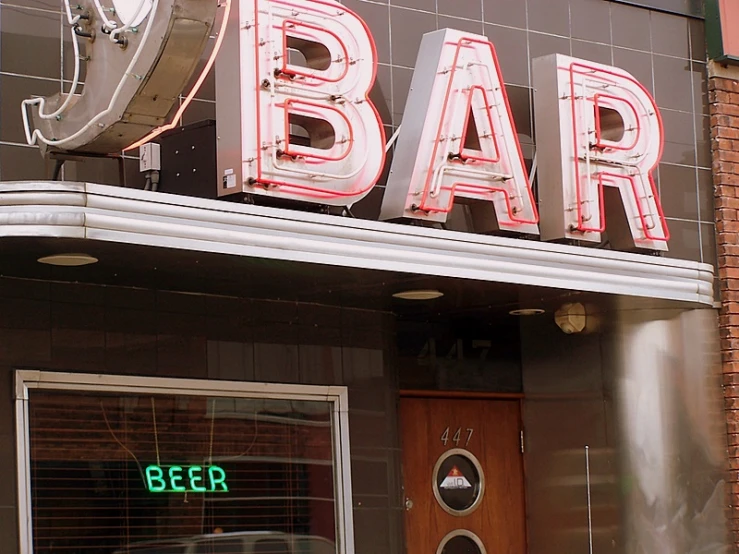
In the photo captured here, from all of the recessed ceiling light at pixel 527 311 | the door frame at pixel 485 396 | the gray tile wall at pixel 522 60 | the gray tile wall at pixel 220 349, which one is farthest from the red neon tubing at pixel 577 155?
the door frame at pixel 485 396

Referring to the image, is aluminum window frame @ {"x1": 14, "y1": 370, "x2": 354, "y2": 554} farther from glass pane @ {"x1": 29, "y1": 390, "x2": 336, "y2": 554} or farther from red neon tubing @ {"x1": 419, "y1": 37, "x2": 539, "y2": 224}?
red neon tubing @ {"x1": 419, "y1": 37, "x2": 539, "y2": 224}

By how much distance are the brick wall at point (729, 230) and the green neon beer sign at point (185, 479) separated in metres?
3.61

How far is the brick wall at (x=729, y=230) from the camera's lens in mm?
9266

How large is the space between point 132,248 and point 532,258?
2.34 m

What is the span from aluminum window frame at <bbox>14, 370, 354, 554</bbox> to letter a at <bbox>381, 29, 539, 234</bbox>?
1.30m

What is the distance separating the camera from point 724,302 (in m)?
9.39

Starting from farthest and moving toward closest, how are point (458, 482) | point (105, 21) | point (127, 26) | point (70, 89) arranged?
point (458, 482) < point (70, 89) < point (105, 21) < point (127, 26)

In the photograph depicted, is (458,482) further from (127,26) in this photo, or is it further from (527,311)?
(127,26)

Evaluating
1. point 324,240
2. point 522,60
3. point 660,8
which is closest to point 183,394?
point 324,240

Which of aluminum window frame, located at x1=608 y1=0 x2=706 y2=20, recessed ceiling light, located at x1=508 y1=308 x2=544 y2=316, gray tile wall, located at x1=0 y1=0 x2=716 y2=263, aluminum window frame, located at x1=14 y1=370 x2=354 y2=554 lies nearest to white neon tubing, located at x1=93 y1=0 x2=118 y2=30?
gray tile wall, located at x1=0 y1=0 x2=716 y2=263

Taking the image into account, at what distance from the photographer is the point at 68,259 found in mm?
6590

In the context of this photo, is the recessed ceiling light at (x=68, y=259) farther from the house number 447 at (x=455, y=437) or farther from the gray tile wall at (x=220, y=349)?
the house number 447 at (x=455, y=437)

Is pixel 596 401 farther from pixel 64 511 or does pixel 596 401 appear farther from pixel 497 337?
pixel 64 511

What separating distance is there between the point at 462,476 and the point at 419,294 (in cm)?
192
